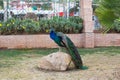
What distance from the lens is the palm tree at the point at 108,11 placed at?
6.60 metres

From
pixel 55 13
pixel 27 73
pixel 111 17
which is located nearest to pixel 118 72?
pixel 111 17

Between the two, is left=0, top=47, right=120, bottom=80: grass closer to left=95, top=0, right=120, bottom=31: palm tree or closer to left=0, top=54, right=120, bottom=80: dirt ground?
left=0, top=54, right=120, bottom=80: dirt ground

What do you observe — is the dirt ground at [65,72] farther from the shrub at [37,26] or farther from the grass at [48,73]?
the shrub at [37,26]

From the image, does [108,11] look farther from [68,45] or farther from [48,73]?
[48,73]

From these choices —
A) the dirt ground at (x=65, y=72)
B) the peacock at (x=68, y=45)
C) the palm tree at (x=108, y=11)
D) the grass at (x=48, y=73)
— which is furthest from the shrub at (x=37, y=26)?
the palm tree at (x=108, y=11)

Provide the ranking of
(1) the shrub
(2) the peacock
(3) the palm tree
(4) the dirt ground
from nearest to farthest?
(3) the palm tree
(4) the dirt ground
(2) the peacock
(1) the shrub

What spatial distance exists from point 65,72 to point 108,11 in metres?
1.78

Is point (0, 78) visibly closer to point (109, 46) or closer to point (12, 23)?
point (12, 23)

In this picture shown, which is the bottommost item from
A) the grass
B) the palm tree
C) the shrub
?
the grass

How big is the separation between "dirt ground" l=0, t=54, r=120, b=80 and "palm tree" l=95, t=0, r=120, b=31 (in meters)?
1.14

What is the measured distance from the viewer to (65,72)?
7602 millimetres

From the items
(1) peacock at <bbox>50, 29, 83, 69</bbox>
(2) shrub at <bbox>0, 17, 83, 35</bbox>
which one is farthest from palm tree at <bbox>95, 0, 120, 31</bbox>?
(2) shrub at <bbox>0, 17, 83, 35</bbox>

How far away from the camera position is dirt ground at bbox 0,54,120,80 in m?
7.06

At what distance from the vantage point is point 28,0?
41.3 ft
